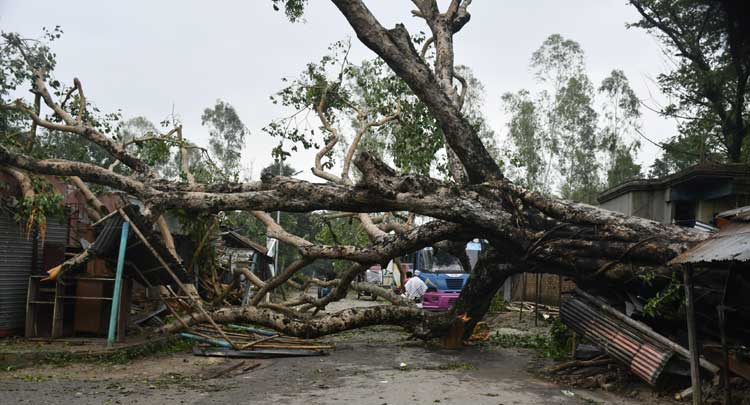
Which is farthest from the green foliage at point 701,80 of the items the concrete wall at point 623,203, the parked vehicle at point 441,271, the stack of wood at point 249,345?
the stack of wood at point 249,345

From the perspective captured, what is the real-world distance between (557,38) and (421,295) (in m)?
25.7

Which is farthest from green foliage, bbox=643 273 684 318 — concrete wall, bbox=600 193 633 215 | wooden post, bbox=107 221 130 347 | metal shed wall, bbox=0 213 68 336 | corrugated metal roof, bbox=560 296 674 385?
metal shed wall, bbox=0 213 68 336

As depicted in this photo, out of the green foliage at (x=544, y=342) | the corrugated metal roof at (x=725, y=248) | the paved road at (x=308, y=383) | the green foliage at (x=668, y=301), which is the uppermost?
the corrugated metal roof at (x=725, y=248)

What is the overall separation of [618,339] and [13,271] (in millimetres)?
10172

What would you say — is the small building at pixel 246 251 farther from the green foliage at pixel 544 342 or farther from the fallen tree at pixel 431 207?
the green foliage at pixel 544 342

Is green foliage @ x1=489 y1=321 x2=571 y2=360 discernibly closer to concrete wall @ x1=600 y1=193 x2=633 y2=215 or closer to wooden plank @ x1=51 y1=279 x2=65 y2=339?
concrete wall @ x1=600 y1=193 x2=633 y2=215

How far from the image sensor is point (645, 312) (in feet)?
28.0

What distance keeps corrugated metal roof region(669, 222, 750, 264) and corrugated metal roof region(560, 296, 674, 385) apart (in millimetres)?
1656

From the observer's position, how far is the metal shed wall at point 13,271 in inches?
446

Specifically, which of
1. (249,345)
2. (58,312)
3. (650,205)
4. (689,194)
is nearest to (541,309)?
(650,205)

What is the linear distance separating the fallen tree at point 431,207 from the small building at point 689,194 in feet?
15.1

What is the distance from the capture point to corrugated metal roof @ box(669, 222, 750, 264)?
587cm

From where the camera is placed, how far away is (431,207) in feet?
34.3

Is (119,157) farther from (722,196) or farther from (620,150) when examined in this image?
(620,150)
